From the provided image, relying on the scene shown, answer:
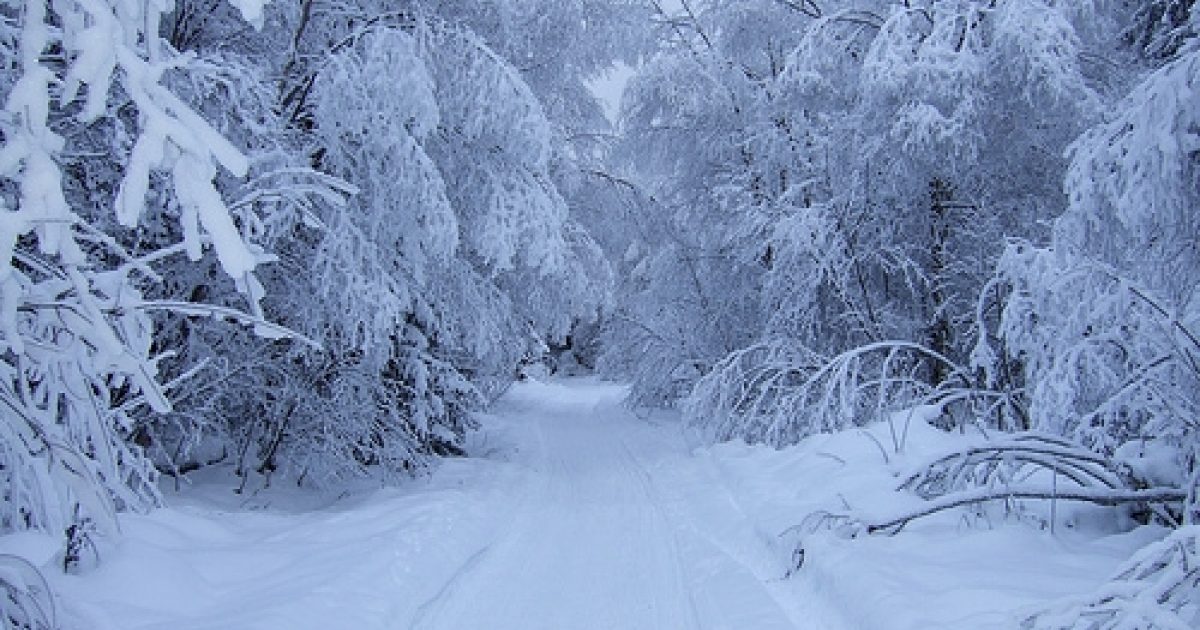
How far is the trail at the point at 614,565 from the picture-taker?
481 cm

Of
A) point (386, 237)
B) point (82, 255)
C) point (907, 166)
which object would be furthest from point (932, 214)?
point (82, 255)

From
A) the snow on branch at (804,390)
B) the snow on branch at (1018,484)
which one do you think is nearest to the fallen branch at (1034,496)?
the snow on branch at (1018,484)

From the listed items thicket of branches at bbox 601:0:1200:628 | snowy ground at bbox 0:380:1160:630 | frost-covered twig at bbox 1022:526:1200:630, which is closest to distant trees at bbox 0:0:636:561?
snowy ground at bbox 0:380:1160:630

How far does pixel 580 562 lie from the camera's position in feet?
20.2

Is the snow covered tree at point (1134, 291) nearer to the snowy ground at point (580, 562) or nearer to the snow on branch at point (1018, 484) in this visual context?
the snow on branch at point (1018, 484)

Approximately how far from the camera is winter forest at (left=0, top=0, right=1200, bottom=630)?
3.32m

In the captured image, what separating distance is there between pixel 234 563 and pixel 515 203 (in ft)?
16.7

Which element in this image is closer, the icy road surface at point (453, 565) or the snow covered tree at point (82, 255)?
the snow covered tree at point (82, 255)

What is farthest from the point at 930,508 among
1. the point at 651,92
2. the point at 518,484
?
the point at 651,92

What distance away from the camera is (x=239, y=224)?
6875 mm

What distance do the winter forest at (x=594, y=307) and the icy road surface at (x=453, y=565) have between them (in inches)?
1.6

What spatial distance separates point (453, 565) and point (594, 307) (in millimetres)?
6329

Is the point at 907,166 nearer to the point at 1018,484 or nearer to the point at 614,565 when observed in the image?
the point at 1018,484

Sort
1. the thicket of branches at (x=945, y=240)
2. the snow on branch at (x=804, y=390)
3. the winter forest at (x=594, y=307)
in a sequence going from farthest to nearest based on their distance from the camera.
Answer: the snow on branch at (x=804, y=390) → the thicket of branches at (x=945, y=240) → the winter forest at (x=594, y=307)
